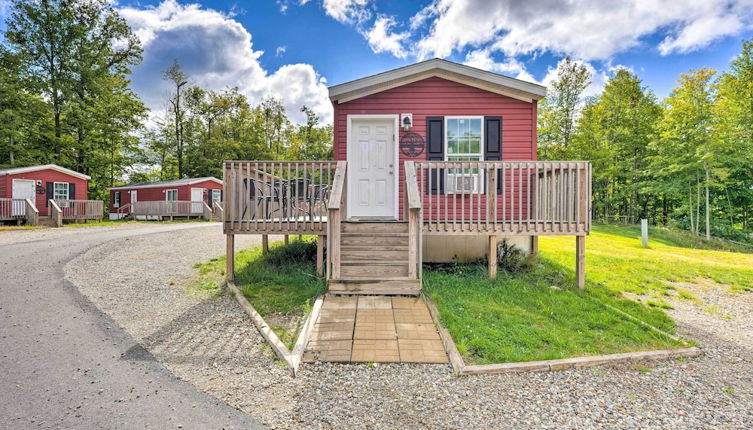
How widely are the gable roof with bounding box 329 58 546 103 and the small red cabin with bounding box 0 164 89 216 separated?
17.8 meters

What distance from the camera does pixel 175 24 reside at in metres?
16.7

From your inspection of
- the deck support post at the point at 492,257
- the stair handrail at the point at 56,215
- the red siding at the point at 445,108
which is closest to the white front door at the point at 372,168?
the red siding at the point at 445,108

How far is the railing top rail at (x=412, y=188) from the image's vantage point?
4.86m

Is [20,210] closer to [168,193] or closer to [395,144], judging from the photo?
[168,193]

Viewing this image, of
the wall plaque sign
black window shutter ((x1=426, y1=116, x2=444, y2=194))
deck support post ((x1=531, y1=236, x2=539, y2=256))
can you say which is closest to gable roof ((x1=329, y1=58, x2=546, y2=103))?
black window shutter ((x1=426, y1=116, x2=444, y2=194))

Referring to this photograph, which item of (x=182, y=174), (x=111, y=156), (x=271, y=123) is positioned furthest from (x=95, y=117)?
(x=271, y=123)

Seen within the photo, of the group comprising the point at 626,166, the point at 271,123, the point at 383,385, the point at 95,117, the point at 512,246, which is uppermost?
the point at 271,123

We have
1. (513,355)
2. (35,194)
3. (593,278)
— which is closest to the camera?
(513,355)

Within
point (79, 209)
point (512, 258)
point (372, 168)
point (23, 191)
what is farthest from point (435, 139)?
point (23, 191)

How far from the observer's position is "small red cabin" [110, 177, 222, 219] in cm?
2167

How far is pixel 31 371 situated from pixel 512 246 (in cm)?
683

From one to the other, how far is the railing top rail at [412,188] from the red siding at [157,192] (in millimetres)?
20454

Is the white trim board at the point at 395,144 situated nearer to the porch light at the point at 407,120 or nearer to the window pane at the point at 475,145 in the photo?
the porch light at the point at 407,120

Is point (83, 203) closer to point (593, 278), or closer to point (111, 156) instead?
point (111, 156)
